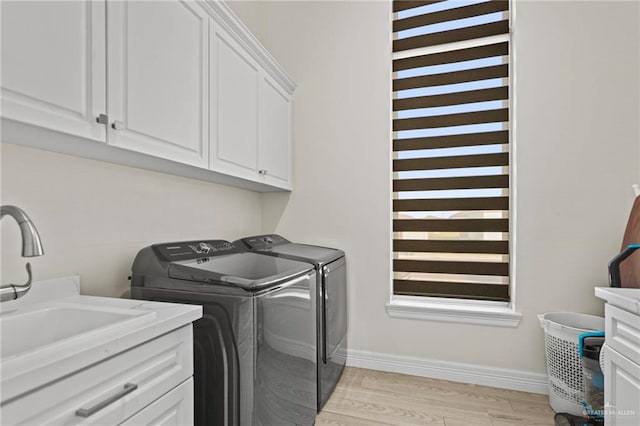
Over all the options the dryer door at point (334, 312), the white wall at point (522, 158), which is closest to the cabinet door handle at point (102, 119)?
the dryer door at point (334, 312)

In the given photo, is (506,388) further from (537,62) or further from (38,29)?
(38,29)

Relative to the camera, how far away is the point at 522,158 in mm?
2205

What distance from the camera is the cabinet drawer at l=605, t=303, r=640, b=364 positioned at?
111 cm

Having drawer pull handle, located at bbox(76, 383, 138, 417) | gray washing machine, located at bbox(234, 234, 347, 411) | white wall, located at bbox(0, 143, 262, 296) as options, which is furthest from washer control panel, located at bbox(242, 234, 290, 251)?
drawer pull handle, located at bbox(76, 383, 138, 417)

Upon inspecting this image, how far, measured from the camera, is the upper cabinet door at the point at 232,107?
5.63 feet

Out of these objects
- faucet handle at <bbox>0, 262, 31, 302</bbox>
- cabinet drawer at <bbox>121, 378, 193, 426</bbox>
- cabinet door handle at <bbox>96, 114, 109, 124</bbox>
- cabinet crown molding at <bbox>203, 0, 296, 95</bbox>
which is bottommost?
cabinet drawer at <bbox>121, 378, 193, 426</bbox>

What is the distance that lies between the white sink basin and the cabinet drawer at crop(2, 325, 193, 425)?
106mm

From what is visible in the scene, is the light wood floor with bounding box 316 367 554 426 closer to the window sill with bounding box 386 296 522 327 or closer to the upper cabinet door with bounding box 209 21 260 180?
the window sill with bounding box 386 296 522 327

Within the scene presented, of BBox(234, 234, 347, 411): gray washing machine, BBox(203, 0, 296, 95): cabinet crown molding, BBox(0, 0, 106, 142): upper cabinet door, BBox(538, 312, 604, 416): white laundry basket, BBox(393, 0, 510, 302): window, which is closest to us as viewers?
BBox(0, 0, 106, 142): upper cabinet door

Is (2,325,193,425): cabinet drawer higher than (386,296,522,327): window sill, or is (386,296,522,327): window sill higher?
(2,325,193,425): cabinet drawer

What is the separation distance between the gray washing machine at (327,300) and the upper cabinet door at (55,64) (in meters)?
1.22

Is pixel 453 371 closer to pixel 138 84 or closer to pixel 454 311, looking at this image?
pixel 454 311

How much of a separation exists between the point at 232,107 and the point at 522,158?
74.2 inches

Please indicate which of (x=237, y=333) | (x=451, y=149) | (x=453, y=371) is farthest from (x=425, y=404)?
(x=451, y=149)
